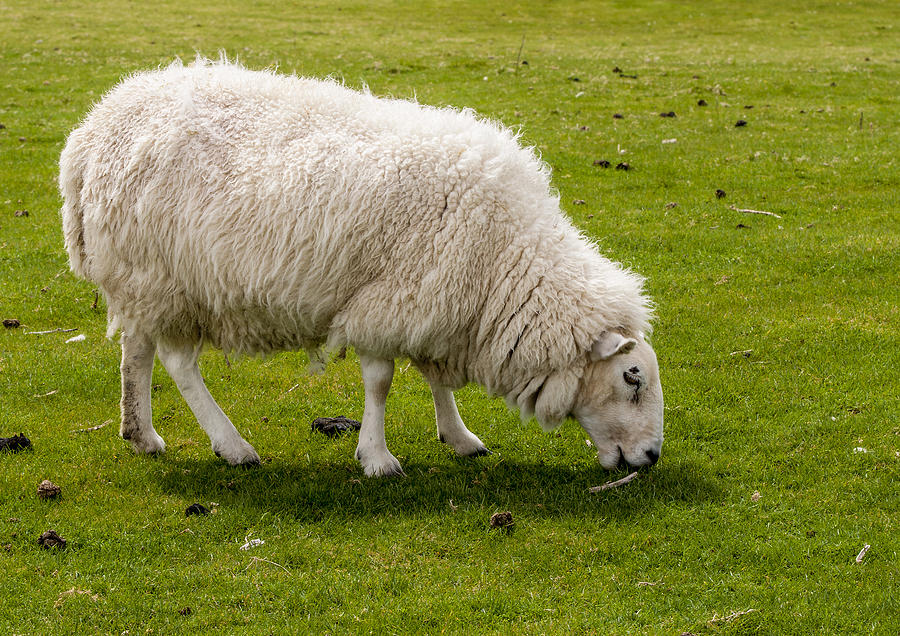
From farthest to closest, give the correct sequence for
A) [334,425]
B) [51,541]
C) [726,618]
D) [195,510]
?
[334,425] → [195,510] → [51,541] → [726,618]

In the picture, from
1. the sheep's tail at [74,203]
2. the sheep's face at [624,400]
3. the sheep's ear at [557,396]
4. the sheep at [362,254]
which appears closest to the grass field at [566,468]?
the sheep's face at [624,400]

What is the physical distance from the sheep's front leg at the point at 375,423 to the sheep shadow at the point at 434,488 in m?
0.09

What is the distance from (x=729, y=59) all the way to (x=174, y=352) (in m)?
19.0

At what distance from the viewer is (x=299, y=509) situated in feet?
18.5

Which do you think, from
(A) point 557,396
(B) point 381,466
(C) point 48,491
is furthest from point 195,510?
(A) point 557,396

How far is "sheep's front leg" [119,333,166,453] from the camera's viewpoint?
6.41 m

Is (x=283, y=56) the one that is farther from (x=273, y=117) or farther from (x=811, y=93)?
(x=273, y=117)

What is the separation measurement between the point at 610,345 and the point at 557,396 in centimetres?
45

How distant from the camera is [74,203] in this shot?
20.9 feet

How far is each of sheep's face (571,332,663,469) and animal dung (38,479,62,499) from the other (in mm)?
3123

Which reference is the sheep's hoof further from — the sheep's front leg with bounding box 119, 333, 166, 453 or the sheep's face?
the sheep's front leg with bounding box 119, 333, 166, 453

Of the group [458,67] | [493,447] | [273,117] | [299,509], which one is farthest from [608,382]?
[458,67]

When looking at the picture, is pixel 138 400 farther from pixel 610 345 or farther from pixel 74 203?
pixel 610 345

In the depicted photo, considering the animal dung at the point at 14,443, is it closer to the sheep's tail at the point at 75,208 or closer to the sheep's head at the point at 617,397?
the sheep's tail at the point at 75,208
